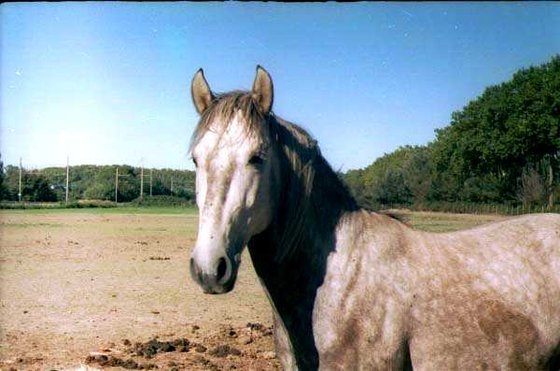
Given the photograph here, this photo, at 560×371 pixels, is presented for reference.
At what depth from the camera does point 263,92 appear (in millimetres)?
2879

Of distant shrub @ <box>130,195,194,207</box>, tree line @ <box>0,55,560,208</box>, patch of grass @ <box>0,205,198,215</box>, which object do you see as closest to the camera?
tree line @ <box>0,55,560,208</box>

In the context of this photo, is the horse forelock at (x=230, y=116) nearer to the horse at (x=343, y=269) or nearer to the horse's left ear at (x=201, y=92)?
the horse at (x=343, y=269)

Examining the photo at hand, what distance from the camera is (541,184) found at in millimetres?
31469

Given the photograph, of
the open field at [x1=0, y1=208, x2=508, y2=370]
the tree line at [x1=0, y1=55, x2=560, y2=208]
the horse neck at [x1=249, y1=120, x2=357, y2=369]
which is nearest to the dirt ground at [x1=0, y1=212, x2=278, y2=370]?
the open field at [x1=0, y1=208, x2=508, y2=370]

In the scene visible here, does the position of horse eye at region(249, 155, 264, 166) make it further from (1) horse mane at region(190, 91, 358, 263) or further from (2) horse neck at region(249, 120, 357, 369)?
Answer: (2) horse neck at region(249, 120, 357, 369)

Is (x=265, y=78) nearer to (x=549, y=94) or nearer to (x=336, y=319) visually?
(x=336, y=319)

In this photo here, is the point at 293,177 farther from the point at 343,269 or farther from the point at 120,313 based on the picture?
the point at 120,313

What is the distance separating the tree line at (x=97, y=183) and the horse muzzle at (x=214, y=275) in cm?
4210

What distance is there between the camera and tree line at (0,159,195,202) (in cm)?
4346

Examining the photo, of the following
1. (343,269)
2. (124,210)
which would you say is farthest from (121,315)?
(124,210)

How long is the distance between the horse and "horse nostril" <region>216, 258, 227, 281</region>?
3.4 inches

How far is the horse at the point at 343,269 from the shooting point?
8.98 feet

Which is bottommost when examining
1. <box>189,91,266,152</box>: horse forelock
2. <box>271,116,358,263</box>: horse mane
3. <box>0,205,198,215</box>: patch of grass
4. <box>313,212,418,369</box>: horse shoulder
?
<box>0,205,198,215</box>: patch of grass

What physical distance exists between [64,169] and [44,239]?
134 feet
